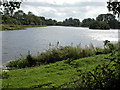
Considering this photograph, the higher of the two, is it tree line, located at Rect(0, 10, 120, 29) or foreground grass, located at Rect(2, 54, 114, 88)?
tree line, located at Rect(0, 10, 120, 29)

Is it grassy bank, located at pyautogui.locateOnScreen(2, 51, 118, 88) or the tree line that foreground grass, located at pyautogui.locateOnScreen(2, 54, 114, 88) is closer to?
grassy bank, located at pyautogui.locateOnScreen(2, 51, 118, 88)

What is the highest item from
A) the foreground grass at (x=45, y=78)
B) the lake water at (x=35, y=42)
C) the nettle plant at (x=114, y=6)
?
the nettle plant at (x=114, y=6)

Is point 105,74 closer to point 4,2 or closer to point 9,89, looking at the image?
point 4,2

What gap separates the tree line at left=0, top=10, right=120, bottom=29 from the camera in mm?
3802

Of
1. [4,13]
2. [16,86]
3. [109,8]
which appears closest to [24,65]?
[16,86]

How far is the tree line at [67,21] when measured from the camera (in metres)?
3.80

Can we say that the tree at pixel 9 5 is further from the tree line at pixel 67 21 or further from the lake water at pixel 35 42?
the lake water at pixel 35 42

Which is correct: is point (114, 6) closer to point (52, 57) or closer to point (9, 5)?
point (9, 5)

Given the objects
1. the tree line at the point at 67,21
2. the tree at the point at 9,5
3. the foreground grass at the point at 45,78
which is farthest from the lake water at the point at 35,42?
the tree at the point at 9,5

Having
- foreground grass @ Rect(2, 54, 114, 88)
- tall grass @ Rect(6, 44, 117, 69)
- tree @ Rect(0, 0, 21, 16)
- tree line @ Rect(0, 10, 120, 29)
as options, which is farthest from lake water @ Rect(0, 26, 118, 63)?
tree @ Rect(0, 0, 21, 16)

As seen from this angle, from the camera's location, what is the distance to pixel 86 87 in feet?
11.1

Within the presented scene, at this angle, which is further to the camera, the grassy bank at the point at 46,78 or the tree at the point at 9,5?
the grassy bank at the point at 46,78

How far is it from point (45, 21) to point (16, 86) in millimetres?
131281

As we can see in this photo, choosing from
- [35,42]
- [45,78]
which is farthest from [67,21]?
[45,78]
